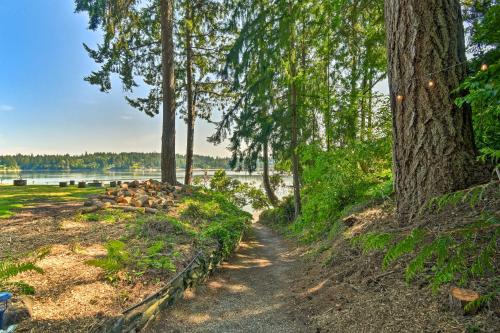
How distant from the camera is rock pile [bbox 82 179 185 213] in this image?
22.5 feet

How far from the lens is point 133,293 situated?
340cm

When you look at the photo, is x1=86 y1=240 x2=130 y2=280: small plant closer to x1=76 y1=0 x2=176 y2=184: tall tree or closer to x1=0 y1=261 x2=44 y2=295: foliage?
x1=0 y1=261 x2=44 y2=295: foliage

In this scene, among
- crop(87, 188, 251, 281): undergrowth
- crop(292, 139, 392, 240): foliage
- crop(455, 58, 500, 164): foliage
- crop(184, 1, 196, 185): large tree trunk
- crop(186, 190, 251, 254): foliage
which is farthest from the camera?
crop(184, 1, 196, 185): large tree trunk

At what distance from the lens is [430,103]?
3.36 meters

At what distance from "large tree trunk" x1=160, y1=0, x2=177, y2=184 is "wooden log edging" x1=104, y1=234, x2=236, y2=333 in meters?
5.47

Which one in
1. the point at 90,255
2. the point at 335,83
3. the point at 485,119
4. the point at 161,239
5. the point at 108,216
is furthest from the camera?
the point at 335,83

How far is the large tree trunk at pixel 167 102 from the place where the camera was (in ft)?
34.6

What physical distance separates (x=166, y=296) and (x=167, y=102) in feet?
26.3

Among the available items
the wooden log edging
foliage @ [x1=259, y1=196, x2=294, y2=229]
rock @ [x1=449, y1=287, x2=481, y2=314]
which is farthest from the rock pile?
foliage @ [x1=259, y1=196, x2=294, y2=229]

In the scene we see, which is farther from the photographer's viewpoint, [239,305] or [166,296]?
[239,305]

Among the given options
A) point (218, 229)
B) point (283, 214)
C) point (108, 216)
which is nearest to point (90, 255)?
point (108, 216)

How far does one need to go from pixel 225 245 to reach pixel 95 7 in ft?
27.0

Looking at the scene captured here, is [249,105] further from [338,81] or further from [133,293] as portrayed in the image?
[133,293]

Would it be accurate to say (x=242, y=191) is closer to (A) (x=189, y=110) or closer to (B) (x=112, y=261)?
(A) (x=189, y=110)
